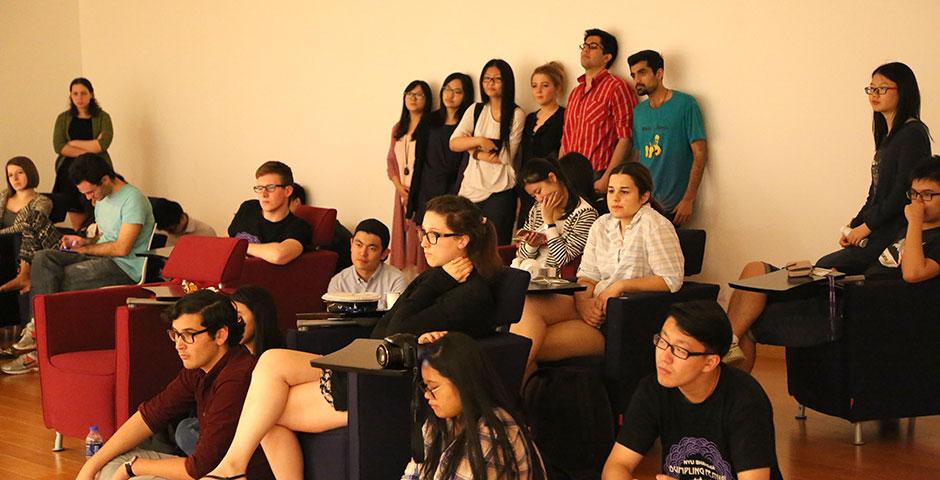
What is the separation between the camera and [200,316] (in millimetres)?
3689

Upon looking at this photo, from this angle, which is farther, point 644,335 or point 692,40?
point 692,40

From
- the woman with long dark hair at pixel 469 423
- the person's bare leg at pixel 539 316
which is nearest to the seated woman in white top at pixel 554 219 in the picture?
the person's bare leg at pixel 539 316

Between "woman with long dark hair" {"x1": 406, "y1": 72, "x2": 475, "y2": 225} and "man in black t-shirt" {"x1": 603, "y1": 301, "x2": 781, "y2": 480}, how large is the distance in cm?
471

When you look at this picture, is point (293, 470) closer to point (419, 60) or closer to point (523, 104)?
point (523, 104)

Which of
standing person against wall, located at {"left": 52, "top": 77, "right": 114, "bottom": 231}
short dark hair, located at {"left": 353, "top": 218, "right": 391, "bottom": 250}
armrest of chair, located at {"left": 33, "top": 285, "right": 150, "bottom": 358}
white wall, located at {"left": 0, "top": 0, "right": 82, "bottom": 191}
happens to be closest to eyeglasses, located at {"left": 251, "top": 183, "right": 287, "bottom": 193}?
short dark hair, located at {"left": 353, "top": 218, "right": 391, "bottom": 250}

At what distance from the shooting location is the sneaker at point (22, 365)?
650 centimetres

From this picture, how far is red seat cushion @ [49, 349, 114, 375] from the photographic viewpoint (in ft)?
15.3

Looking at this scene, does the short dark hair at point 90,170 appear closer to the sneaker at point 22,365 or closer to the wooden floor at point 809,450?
the sneaker at point 22,365

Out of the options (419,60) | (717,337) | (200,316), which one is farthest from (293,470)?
(419,60)

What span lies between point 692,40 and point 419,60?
230 centimetres

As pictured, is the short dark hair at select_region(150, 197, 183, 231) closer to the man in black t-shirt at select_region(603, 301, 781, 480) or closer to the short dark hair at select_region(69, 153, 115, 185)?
the short dark hair at select_region(69, 153, 115, 185)

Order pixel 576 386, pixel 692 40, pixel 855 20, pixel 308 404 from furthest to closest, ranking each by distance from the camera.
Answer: pixel 692 40, pixel 855 20, pixel 576 386, pixel 308 404

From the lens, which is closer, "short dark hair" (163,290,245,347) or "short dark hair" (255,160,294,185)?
"short dark hair" (163,290,245,347)

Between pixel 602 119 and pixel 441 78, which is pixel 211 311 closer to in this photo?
pixel 602 119
